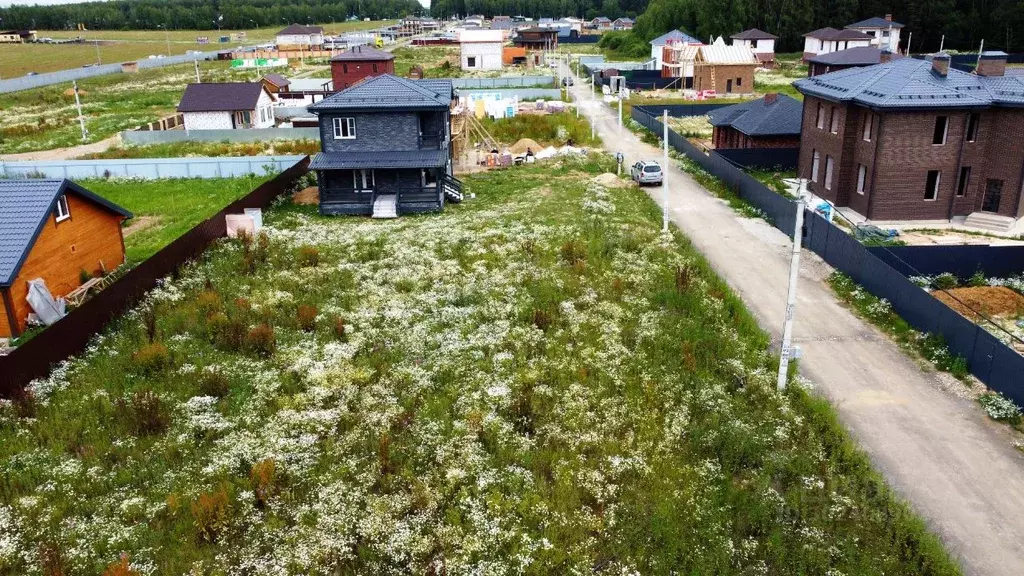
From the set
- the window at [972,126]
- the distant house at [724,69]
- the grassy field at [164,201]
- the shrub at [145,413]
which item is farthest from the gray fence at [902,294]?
the distant house at [724,69]

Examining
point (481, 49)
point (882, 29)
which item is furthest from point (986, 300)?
point (481, 49)

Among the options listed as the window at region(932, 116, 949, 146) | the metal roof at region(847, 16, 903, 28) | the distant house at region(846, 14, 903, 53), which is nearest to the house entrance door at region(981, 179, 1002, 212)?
the window at region(932, 116, 949, 146)

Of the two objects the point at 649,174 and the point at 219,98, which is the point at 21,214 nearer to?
the point at 649,174

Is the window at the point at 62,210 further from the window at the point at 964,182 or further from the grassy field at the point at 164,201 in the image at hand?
the window at the point at 964,182

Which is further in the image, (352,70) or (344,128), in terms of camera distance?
(352,70)

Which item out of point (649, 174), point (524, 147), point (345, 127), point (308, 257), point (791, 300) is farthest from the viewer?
point (524, 147)

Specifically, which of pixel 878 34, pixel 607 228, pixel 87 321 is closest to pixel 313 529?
pixel 87 321

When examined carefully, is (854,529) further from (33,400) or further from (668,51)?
(668,51)
